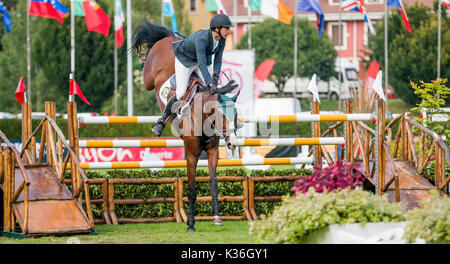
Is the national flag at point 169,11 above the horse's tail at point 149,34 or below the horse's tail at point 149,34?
above

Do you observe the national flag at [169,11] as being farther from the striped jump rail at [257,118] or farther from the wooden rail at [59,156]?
the wooden rail at [59,156]

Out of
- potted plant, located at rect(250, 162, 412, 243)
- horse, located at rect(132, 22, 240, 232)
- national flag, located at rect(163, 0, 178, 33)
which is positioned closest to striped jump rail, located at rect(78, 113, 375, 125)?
horse, located at rect(132, 22, 240, 232)

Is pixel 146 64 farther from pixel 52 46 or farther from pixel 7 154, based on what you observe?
pixel 52 46

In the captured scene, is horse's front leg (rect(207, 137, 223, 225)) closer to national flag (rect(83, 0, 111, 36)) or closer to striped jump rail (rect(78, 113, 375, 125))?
striped jump rail (rect(78, 113, 375, 125))

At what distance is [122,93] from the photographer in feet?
170

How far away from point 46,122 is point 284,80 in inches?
1960

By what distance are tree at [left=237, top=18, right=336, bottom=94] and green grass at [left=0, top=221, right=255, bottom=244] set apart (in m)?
48.1

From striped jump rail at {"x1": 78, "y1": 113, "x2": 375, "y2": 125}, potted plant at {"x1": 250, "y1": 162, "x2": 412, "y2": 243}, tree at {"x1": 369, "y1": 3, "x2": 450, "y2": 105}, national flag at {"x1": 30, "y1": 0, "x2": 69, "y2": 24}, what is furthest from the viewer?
tree at {"x1": 369, "y1": 3, "x2": 450, "y2": 105}

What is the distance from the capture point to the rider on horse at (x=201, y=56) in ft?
27.7

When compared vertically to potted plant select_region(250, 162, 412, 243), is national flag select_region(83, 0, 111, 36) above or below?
above

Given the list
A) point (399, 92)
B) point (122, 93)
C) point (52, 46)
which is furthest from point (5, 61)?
point (399, 92)

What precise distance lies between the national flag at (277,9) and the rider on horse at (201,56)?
23066 millimetres

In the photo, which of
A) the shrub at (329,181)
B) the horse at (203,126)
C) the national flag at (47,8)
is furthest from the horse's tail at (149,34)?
the national flag at (47,8)

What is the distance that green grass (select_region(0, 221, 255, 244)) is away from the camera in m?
7.29
